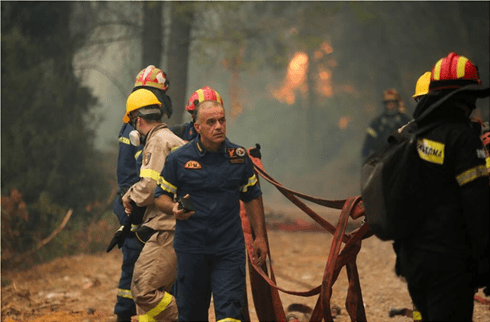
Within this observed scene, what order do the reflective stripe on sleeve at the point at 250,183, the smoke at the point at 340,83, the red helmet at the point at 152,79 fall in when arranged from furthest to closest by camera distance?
the smoke at the point at 340,83 < the red helmet at the point at 152,79 < the reflective stripe on sleeve at the point at 250,183

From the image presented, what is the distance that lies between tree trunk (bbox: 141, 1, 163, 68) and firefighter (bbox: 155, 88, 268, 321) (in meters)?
9.39

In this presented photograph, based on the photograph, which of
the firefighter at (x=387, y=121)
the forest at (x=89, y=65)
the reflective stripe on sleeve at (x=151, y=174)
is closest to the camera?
the reflective stripe on sleeve at (x=151, y=174)

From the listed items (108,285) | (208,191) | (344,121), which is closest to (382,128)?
(108,285)

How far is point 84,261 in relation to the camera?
1073cm

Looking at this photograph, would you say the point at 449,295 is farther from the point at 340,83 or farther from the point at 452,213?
the point at 340,83

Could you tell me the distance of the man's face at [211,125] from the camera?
4453mm

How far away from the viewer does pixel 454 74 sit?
365 centimetres

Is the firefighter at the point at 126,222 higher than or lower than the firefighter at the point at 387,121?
lower

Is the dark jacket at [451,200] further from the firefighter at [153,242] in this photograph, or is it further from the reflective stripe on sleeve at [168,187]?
the firefighter at [153,242]

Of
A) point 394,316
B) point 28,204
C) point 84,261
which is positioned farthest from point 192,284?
point 28,204

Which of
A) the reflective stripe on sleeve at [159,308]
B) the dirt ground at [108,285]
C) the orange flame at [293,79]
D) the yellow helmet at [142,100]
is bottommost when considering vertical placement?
the dirt ground at [108,285]

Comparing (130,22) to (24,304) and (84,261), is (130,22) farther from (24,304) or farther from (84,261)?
(24,304)

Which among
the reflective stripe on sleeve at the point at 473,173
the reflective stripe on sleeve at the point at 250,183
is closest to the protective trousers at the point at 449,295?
the reflective stripe on sleeve at the point at 473,173

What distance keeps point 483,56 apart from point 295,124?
23446mm
